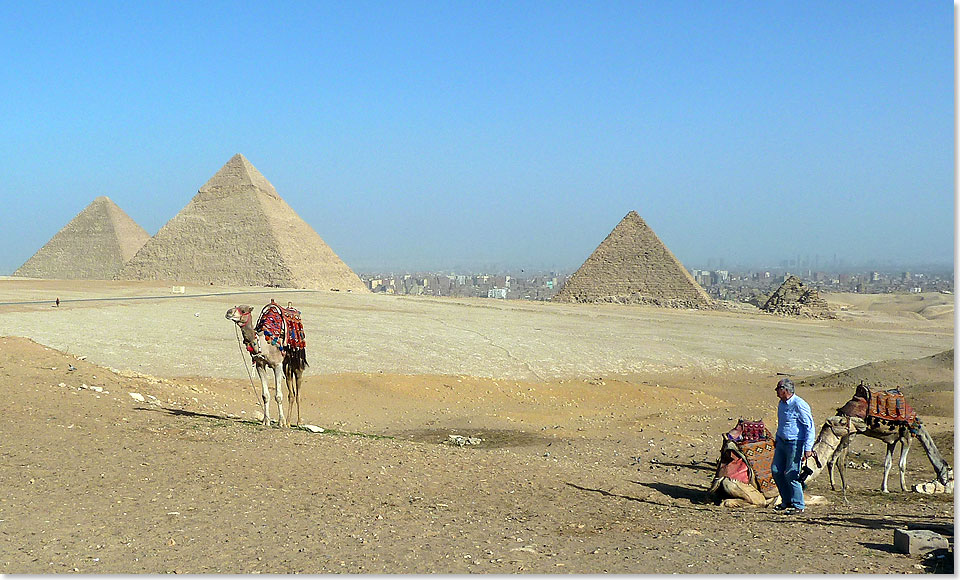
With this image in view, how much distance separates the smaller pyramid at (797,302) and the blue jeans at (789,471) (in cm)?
4703

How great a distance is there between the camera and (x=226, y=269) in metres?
66.3

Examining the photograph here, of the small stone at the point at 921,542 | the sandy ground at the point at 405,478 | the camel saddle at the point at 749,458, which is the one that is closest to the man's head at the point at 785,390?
the camel saddle at the point at 749,458

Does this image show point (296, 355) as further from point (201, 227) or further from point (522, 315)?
point (201, 227)

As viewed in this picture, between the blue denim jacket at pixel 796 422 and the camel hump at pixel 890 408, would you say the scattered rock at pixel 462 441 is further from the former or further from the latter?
the camel hump at pixel 890 408

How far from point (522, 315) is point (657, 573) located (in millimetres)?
32785

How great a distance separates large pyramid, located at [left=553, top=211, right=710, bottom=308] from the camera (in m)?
57.2

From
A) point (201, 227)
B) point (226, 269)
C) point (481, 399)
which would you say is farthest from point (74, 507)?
point (201, 227)

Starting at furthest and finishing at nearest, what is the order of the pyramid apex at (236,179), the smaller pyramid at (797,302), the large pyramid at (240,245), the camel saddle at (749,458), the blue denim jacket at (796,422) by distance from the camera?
the pyramid apex at (236,179) < the large pyramid at (240,245) < the smaller pyramid at (797,302) < the camel saddle at (749,458) < the blue denim jacket at (796,422)

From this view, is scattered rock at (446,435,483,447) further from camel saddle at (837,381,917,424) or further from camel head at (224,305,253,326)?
camel saddle at (837,381,917,424)

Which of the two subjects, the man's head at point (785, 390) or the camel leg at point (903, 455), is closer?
the man's head at point (785, 390)

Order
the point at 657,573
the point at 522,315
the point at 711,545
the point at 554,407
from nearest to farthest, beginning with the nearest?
the point at 657,573 < the point at 711,545 < the point at 554,407 < the point at 522,315

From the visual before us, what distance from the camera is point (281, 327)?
8734 millimetres

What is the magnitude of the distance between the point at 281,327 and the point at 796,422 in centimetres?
510

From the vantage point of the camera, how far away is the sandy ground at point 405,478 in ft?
15.0
